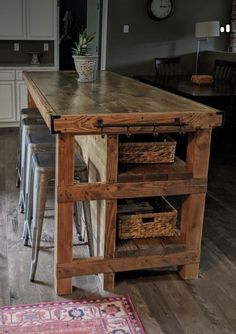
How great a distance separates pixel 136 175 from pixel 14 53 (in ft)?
16.0

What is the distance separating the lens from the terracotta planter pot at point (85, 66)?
3.08m

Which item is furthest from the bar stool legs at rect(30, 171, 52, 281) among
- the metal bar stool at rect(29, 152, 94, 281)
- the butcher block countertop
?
the butcher block countertop

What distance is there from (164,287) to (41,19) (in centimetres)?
474

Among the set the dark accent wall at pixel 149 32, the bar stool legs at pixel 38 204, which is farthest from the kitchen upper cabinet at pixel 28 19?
the bar stool legs at pixel 38 204

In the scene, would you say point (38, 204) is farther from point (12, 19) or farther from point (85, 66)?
point (12, 19)

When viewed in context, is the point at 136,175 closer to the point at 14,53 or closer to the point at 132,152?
the point at 132,152

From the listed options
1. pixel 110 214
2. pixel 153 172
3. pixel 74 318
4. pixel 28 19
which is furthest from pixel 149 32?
pixel 74 318

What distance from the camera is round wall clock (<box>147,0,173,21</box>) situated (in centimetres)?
683

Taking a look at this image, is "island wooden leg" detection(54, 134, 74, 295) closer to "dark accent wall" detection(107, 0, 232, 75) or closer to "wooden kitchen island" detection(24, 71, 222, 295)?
"wooden kitchen island" detection(24, 71, 222, 295)

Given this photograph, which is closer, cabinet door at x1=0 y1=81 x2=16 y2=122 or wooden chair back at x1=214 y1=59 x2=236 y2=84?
wooden chair back at x1=214 y1=59 x2=236 y2=84

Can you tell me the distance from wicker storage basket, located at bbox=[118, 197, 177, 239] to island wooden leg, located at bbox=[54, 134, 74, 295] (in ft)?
1.05

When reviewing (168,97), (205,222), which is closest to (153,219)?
(168,97)

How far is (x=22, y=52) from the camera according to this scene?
659 centimetres

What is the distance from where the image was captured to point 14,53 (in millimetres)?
6559
